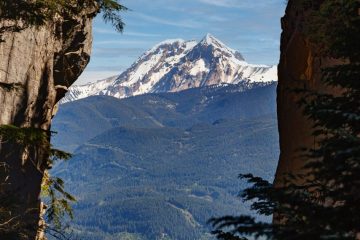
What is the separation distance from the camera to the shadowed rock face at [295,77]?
22.8 metres

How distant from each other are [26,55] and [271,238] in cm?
1655

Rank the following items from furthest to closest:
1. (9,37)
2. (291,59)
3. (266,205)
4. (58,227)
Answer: (291,59)
(9,37)
(58,227)
(266,205)

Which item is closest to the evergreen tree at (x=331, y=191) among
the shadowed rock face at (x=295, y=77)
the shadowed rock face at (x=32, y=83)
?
the shadowed rock face at (x=32, y=83)

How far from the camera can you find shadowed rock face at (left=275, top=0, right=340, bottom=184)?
2275 cm

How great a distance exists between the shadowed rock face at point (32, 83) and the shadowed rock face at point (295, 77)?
7.33m

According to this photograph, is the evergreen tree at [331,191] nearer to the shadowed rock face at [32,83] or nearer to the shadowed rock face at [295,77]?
the shadowed rock face at [32,83]

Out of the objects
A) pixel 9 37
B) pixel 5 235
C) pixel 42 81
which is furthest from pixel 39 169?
pixel 5 235

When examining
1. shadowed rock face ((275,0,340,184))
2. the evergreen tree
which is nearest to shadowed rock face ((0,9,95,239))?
shadowed rock face ((275,0,340,184))

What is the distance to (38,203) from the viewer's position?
2358 centimetres

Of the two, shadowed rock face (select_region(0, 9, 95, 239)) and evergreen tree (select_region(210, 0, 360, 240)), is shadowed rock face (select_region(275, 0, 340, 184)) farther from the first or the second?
evergreen tree (select_region(210, 0, 360, 240))

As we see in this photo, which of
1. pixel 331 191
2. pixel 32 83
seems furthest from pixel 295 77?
pixel 331 191

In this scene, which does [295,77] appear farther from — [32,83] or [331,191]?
[331,191]

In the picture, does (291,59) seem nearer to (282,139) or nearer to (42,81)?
(282,139)

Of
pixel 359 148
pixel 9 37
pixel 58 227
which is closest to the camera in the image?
pixel 359 148
